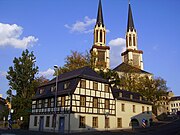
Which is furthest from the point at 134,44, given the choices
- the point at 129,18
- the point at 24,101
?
the point at 24,101

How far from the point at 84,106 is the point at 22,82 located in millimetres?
25400

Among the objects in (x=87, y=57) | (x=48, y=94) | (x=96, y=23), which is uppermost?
(x=96, y=23)

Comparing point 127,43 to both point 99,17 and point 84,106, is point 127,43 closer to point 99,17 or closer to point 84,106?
point 99,17

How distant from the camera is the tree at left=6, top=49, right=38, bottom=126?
53.4m

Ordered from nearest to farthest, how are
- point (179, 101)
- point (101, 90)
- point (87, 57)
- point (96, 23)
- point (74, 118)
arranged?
1. point (74, 118)
2. point (101, 90)
3. point (87, 57)
4. point (96, 23)
5. point (179, 101)

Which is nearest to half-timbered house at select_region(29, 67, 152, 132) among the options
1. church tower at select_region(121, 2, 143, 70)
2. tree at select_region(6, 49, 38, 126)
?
tree at select_region(6, 49, 38, 126)

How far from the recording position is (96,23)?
4104 inches

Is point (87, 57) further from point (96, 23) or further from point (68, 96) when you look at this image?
point (96, 23)

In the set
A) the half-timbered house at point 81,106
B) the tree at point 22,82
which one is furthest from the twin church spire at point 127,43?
the half-timbered house at point 81,106

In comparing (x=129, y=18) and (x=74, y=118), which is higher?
(x=129, y=18)

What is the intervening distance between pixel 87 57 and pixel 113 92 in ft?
60.4

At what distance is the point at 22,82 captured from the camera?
56750 mm

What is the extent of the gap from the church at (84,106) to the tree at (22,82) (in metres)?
9.80

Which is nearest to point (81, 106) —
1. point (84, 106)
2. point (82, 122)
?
point (84, 106)
